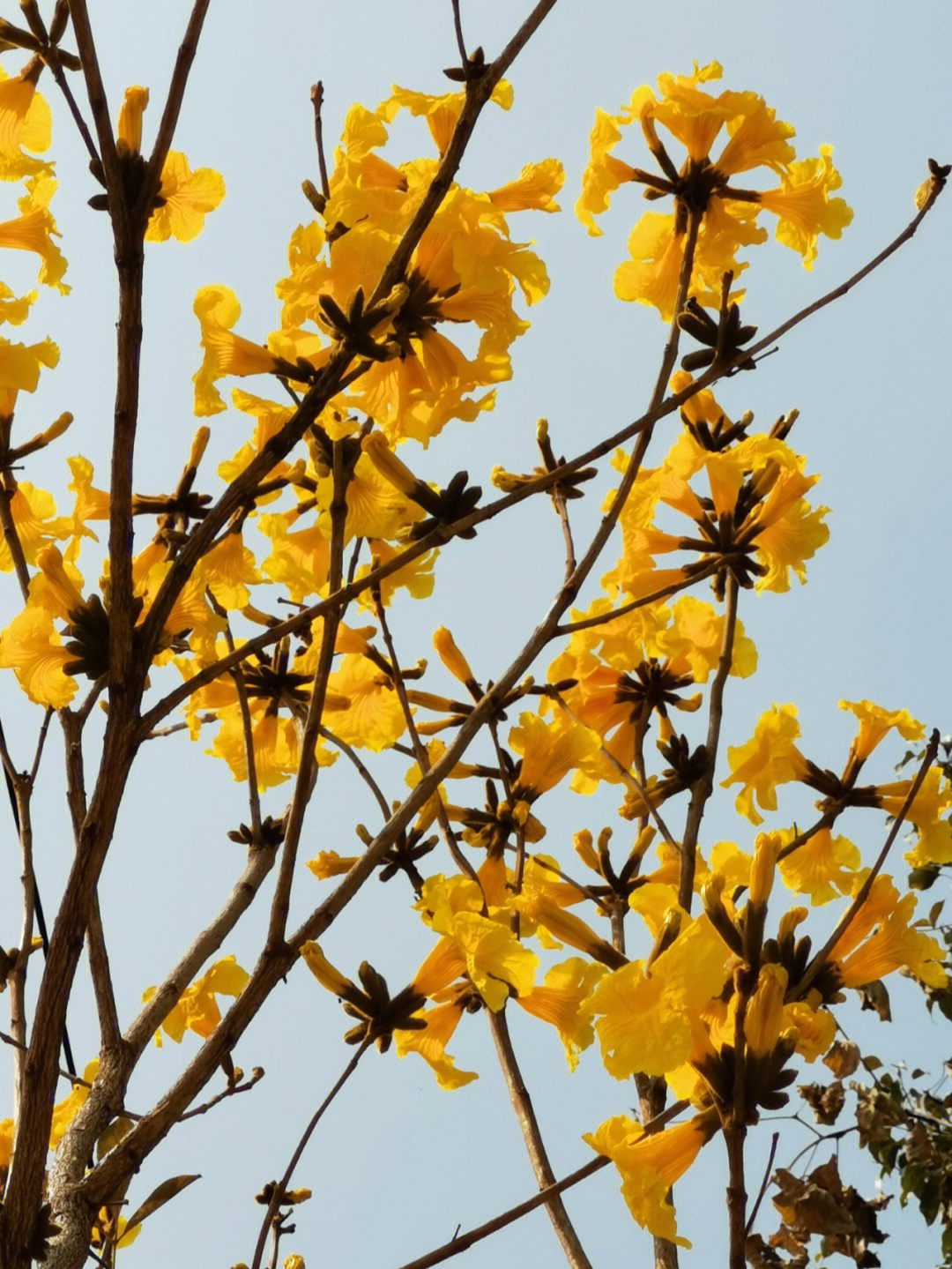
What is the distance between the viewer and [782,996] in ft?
5.09

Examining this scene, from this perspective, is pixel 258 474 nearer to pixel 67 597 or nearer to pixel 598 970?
pixel 67 597

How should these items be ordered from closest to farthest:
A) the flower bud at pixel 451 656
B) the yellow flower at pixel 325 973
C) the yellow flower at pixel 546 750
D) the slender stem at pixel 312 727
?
the slender stem at pixel 312 727 → the yellow flower at pixel 325 973 → the yellow flower at pixel 546 750 → the flower bud at pixel 451 656

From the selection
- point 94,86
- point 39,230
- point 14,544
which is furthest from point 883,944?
point 39,230

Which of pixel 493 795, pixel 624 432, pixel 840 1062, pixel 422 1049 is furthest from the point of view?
pixel 493 795

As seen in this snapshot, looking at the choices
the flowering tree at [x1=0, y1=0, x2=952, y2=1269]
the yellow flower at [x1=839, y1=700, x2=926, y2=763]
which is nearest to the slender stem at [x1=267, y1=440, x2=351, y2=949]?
the flowering tree at [x1=0, y1=0, x2=952, y2=1269]

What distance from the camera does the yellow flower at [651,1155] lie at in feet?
5.64

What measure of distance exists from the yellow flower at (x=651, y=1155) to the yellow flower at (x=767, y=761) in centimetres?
86

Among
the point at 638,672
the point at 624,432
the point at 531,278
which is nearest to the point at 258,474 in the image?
the point at 624,432

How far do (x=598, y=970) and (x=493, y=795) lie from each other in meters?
0.62

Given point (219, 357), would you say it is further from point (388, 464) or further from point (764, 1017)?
point (764, 1017)

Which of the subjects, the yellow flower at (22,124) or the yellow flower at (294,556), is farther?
the yellow flower at (294,556)

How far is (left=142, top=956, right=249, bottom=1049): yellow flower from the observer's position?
2.44 metres

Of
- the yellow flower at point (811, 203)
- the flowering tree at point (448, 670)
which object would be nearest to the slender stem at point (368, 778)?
the flowering tree at point (448, 670)

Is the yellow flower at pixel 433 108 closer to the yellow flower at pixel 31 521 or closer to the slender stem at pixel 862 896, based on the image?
the yellow flower at pixel 31 521
